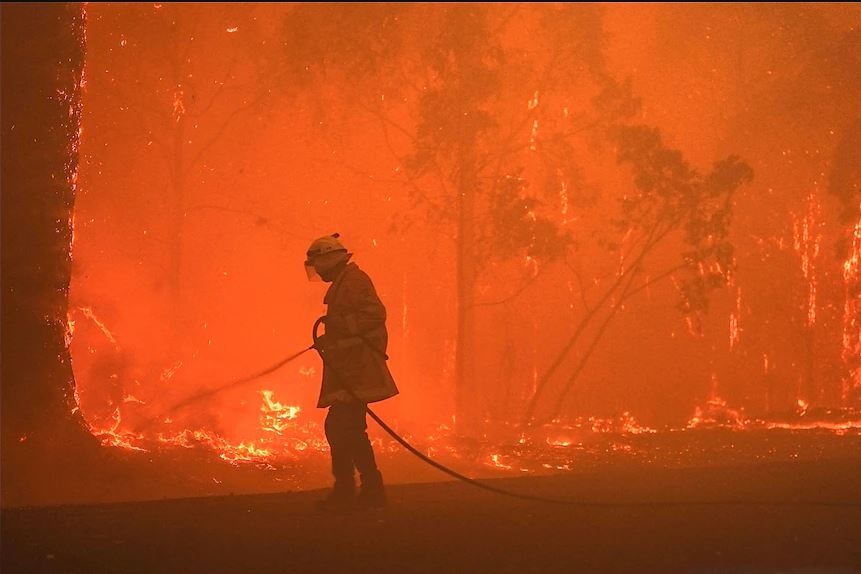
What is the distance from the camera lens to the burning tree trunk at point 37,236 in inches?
229

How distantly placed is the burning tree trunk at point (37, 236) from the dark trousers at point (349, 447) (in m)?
1.84

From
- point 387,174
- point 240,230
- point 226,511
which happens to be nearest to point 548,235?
point 387,174

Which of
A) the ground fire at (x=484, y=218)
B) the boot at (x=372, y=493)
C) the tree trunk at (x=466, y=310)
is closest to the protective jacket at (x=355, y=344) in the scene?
the boot at (x=372, y=493)

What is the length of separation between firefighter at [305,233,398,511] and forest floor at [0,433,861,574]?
26 centimetres

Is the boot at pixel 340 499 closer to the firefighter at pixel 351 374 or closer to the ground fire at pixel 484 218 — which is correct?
the firefighter at pixel 351 374

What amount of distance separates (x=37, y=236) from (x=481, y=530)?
3.59m

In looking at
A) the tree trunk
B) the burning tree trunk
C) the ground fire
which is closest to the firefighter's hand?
the burning tree trunk

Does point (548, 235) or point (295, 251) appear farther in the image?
point (295, 251)

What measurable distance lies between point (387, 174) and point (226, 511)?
347 inches

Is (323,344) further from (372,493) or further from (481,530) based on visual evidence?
(481,530)

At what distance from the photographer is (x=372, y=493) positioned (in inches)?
219

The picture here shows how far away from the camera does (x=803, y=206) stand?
50.4 feet

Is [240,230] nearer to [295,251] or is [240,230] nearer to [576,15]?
[295,251]

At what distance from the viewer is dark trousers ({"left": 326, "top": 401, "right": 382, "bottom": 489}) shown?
219 inches
